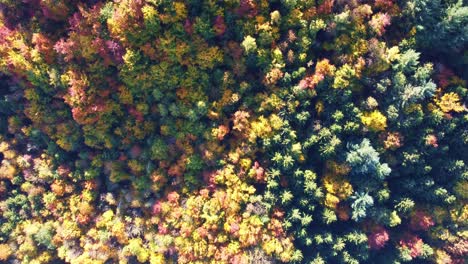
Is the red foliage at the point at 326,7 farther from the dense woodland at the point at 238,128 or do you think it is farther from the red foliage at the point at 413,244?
the red foliage at the point at 413,244

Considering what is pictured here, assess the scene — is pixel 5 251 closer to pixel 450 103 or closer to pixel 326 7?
pixel 326 7

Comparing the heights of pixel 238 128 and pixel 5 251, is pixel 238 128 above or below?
below

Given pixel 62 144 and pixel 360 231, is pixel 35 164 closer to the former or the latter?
pixel 62 144

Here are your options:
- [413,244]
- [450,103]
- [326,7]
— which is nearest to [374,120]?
[450,103]

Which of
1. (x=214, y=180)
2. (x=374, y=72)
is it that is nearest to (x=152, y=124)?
(x=214, y=180)

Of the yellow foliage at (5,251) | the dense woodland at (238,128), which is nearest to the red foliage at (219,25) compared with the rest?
the dense woodland at (238,128)

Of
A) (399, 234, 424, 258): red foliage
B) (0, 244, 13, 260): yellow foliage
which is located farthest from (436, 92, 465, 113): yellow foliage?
(0, 244, 13, 260): yellow foliage
